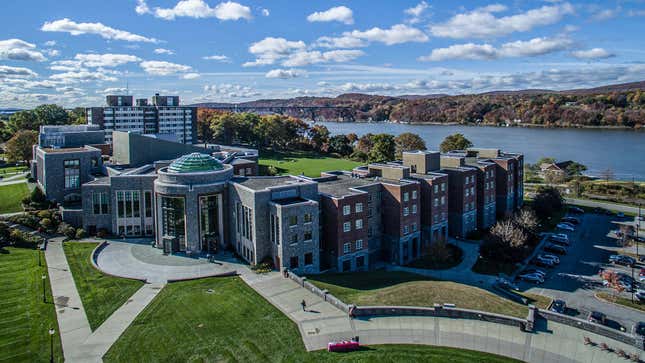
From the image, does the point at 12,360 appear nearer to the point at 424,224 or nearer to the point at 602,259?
the point at 424,224

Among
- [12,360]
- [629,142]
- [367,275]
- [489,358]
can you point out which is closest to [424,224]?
[367,275]

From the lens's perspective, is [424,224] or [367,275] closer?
[367,275]

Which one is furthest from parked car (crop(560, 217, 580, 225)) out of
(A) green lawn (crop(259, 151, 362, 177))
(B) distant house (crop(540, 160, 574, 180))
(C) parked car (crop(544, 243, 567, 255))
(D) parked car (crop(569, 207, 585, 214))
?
(A) green lawn (crop(259, 151, 362, 177))

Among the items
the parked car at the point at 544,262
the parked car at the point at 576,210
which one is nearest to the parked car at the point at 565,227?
the parked car at the point at 576,210

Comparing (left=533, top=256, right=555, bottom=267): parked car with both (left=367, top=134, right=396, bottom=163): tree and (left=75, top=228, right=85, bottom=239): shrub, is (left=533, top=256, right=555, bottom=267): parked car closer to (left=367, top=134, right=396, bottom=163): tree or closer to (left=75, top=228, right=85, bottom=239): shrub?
(left=75, top=228, right=85, bottom=239): shrub

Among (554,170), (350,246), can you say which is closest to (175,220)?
(350,246)

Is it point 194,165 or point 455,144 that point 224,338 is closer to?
point 194,165

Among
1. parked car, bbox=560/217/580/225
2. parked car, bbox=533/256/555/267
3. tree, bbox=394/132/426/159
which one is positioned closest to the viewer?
parked car, bbox=533/256/555/267
